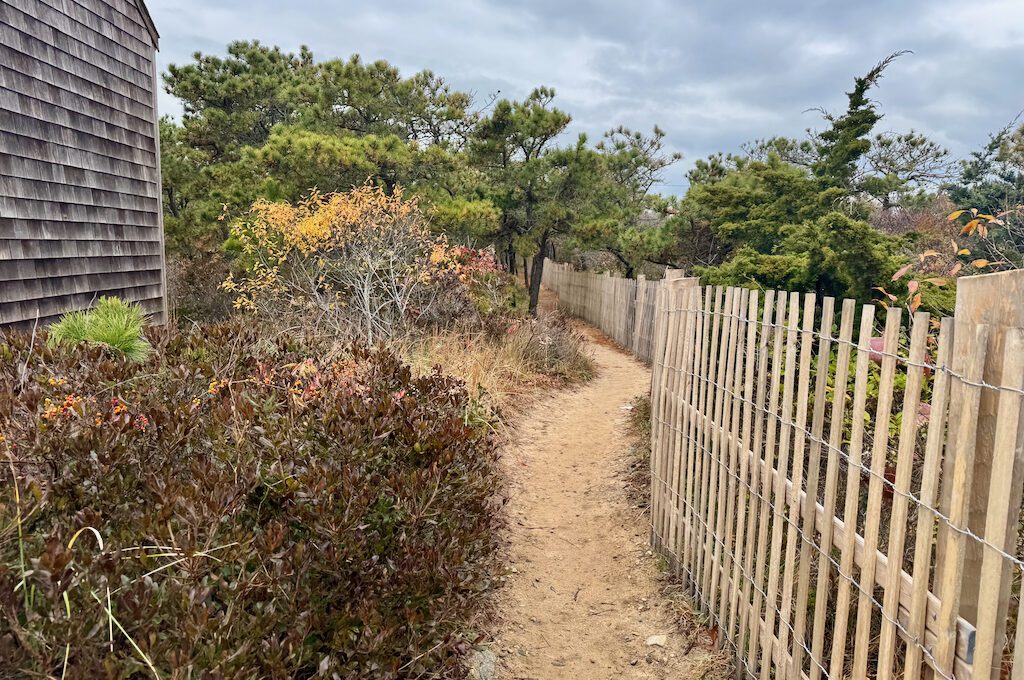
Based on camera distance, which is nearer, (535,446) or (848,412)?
(848,412)

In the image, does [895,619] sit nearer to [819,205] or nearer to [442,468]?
[442,468]

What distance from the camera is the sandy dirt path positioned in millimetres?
3305

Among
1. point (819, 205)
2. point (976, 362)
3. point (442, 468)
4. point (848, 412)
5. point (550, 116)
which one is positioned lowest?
point (442, 468)

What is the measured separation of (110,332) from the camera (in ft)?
17.8

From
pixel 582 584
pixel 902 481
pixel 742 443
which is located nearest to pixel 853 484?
pixel 902 481

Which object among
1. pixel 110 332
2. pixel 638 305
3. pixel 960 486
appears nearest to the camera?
pixel 960 486

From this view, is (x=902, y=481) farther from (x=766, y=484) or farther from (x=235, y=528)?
(x=235, y=528)

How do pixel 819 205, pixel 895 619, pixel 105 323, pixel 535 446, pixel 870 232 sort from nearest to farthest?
pixel 895 619, pixel 105 323, pixel 535 446, pixel 870 232, pixel 819 205

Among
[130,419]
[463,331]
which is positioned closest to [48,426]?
[130,419]

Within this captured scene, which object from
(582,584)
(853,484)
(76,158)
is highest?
(76,158)

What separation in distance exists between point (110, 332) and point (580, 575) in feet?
13.8

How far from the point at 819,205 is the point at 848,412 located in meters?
12.3

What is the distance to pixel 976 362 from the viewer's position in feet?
5.35

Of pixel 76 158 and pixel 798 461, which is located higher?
pixel 76 158
